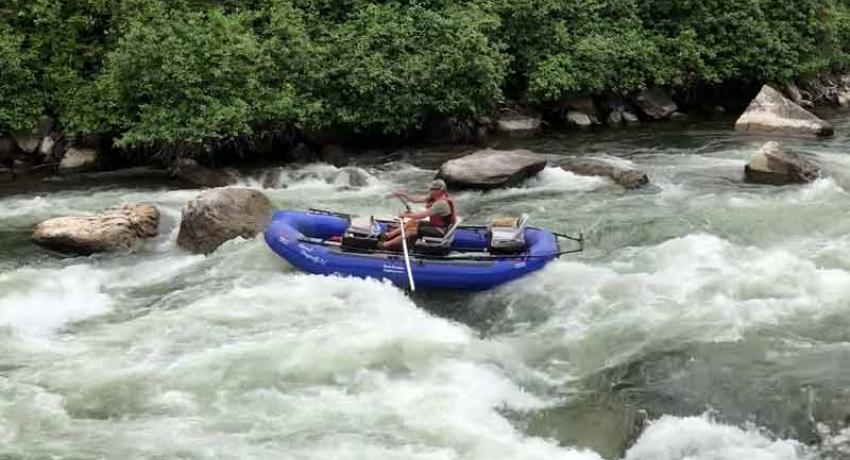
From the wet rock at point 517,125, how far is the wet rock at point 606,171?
3.64 meters

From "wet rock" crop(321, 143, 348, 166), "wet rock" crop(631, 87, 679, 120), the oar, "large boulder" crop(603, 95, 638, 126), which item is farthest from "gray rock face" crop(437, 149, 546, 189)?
"wet rock" crop(631, 87, 679, 120)

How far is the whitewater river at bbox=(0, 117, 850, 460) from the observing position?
710 cm

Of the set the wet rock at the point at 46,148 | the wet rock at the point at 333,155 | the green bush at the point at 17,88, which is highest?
the green bush at the point at 17,88

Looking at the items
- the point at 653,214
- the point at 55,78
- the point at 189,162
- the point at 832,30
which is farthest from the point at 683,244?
the point at 832,30

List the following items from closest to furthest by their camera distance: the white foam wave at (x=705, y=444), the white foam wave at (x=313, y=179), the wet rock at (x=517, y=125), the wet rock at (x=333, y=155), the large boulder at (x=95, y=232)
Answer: the white foam wave at (x=705, y=444) → the large boulder at (x=95, y=232) → the white foam wave at (x=313, y=179) → the wet rock at (x=333, y=155) → the wet rock at (x=517, y=125)

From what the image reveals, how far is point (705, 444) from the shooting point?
6867 millimetres

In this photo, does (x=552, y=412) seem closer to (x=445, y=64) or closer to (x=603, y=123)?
(x=445, y=64)

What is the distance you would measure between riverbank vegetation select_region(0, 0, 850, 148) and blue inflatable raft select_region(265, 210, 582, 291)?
4772 millimetres

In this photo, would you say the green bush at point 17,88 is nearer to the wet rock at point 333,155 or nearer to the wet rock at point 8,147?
the wet rock at point 8,147

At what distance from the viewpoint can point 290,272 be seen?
10984 mm

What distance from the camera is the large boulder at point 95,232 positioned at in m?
11.8

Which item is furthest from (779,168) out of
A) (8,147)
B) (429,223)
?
(8,147)

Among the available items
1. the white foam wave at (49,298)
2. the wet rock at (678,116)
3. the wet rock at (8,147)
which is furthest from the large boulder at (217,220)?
the wet rock at (678,116)

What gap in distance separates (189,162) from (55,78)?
10.6 feet
